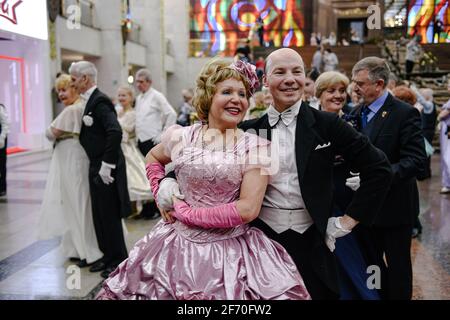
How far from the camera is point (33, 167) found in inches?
388

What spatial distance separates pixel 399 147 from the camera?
2.74 metres

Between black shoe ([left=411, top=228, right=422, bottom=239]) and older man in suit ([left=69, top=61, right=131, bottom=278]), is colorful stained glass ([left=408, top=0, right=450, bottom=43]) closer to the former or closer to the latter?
black shoe ([left=411, top=228, right=422, bottom=239])

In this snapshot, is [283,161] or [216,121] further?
[283,161]

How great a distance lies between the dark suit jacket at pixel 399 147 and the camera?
8.70ft

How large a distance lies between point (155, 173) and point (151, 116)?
163 inches

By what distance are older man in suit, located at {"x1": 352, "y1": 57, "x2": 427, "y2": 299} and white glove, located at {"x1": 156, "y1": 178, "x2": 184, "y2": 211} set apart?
1.36 meters

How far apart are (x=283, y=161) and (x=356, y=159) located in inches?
12.8

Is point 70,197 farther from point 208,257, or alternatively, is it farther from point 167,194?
point 208,257

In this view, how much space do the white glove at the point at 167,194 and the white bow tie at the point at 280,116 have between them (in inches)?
21.5

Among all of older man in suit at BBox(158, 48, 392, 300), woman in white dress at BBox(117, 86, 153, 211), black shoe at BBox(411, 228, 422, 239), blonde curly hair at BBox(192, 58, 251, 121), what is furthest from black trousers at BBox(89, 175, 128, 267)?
black shoe at BBox(411, 228, 422, 239)

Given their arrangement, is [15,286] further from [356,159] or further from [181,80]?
[181,80]

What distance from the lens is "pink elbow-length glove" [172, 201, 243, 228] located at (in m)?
1.72
